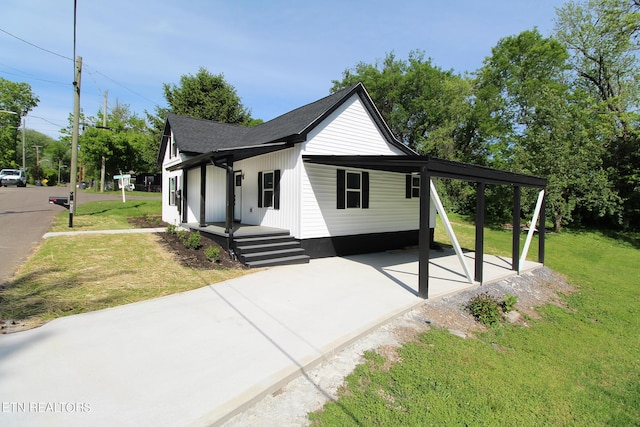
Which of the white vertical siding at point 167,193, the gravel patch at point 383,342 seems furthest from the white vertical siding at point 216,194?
the gravel patch at point 383,342

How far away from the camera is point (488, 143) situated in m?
21.9

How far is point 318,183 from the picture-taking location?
8930mm

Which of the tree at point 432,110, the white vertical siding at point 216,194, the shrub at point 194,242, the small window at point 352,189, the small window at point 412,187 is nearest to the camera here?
the shrub at point 194,242

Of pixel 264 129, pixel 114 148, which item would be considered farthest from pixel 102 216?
pixel 114 148

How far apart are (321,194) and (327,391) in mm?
6487

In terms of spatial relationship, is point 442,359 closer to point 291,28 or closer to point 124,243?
point 124,243

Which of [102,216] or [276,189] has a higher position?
[276,189]

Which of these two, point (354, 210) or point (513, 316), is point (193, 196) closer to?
point (354, 210)

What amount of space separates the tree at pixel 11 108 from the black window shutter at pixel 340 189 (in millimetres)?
53805

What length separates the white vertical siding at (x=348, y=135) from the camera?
9.21m

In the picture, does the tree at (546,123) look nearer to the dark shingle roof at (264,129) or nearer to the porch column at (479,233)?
the dark shingle roof at (264,129)

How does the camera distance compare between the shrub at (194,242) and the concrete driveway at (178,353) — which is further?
the shrub at (194,242)

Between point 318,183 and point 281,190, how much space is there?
1.20 meters

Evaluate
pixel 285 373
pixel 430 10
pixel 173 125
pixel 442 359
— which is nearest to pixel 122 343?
pixel 285 373
